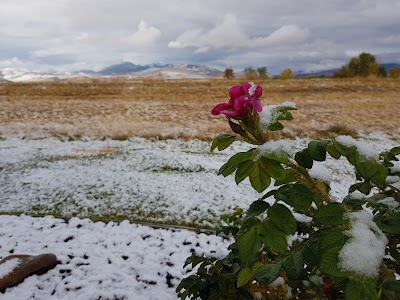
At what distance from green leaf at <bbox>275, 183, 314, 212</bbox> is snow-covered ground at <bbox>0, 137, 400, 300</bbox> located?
3.82ft

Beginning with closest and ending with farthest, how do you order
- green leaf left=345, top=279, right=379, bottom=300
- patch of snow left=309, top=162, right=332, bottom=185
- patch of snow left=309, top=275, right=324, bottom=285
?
1. green leaf left=345, top=279, right=379, bottom=300
2. patch of snow left=309, top=162, right=332, bottom=185
3. patch of snow left=309, top=275, right=324, bottom=285

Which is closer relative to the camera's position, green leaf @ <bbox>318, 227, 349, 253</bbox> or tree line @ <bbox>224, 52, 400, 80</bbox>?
green leaf @ <bbox>318, 227, 349, 253</bbox>

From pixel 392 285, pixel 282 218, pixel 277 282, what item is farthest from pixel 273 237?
pixel 277 282

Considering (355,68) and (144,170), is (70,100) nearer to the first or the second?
(144,170)

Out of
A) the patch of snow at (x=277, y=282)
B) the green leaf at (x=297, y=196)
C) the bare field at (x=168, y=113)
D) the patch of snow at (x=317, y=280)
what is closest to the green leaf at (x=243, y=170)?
the green leaf at (x=297, y=196)

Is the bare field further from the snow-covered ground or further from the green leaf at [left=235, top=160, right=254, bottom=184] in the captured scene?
the green leaf at [left=235, top=160, right=254, bottom=184]

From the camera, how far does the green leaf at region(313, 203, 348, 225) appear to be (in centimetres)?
96

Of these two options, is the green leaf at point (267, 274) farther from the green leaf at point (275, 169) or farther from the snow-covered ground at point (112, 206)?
the snow-covered ground at point (112, 206)

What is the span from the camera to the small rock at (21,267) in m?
3.21

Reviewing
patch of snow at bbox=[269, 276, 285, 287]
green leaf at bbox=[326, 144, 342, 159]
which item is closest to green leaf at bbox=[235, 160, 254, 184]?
green leaf at bbox=[326, 144, 342, 159]

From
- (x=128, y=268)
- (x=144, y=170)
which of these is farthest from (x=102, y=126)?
(x=128, y=268)

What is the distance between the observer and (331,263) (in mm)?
854

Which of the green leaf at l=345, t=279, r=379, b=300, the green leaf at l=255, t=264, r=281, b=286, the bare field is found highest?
the green leaf at l=345, t=279, r=379, b=300

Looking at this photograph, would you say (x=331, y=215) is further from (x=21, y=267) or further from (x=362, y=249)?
(x=21, y=267)
